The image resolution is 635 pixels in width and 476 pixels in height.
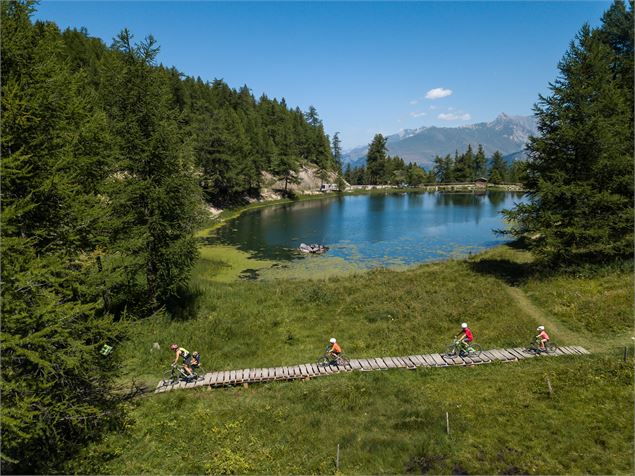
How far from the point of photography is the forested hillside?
429 inches

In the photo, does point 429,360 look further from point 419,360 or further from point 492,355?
point 492,355

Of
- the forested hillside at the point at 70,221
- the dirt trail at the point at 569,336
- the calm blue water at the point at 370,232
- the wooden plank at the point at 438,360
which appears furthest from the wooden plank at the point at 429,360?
the calm blue water at the point at 370,232

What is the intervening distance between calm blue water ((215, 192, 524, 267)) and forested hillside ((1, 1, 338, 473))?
29.3 meters

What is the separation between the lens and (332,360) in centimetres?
2073

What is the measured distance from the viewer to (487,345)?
2248 centimetres

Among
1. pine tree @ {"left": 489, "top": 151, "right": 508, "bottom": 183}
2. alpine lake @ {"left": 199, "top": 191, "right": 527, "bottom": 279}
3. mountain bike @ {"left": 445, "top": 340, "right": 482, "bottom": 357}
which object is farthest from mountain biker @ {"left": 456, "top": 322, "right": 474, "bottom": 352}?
pine tree @ {"left": 489, "top": 151, "right": 508, "bottom": 183}

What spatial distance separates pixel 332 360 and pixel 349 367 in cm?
102

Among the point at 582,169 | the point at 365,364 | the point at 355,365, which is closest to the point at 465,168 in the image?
the point at 582,169

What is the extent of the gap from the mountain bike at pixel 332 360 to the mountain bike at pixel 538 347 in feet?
34.0

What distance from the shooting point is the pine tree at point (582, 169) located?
97.8ft

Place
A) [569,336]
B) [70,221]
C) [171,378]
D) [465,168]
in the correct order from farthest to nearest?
[465,168] < [569,336] < [171,378] < [70,221]

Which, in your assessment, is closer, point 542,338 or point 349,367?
point 349,367

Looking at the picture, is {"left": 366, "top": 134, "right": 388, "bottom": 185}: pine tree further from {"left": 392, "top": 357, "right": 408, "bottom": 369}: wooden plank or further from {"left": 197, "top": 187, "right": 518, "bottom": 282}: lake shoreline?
{"left": 392, "top": 357, "right": 408, "bottom": 369}: wooden plank

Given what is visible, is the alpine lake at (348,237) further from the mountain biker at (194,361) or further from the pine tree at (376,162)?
the pine tree at (376,162)
